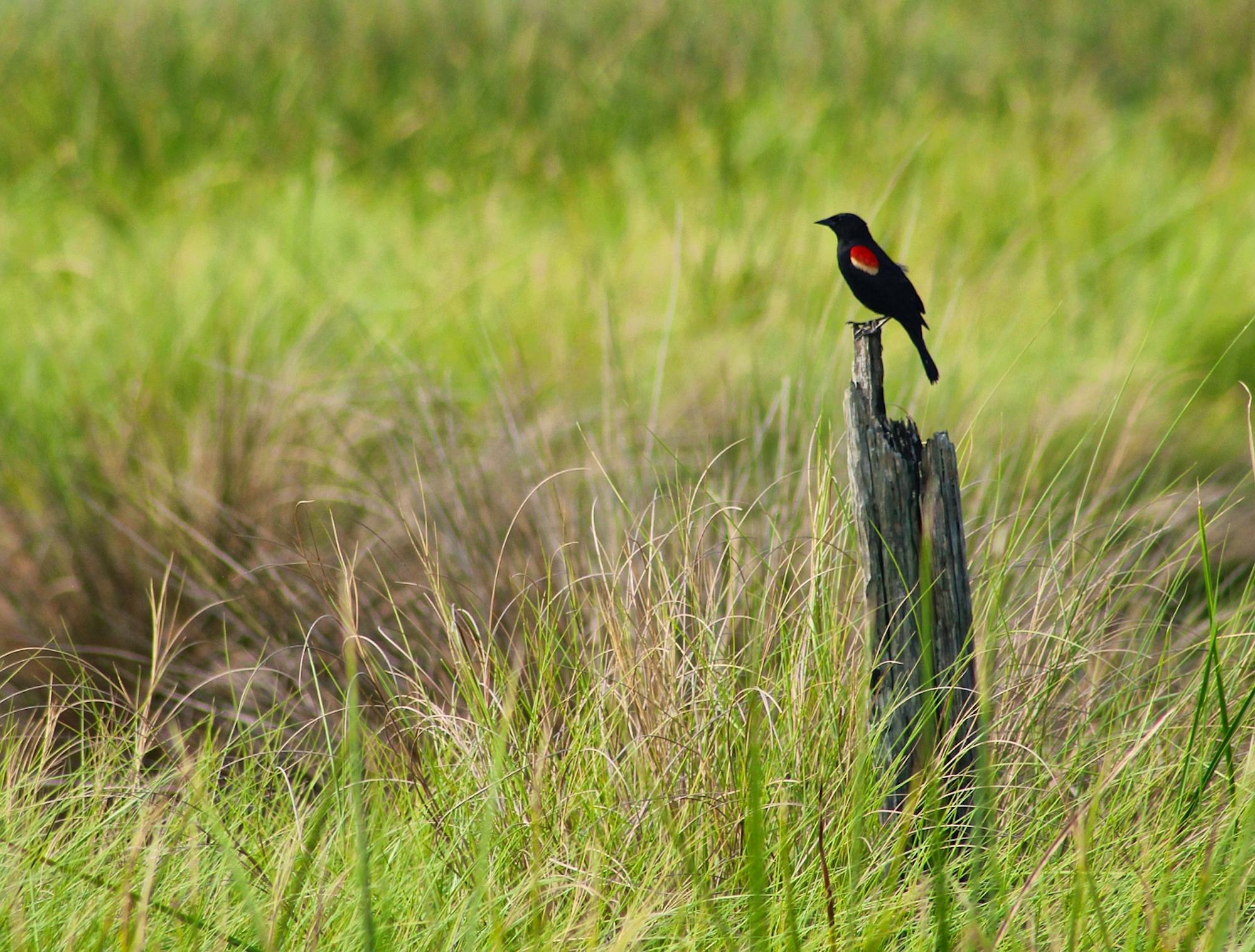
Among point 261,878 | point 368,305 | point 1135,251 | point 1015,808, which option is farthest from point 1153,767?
point 1135,251

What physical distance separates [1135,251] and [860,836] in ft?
15.0

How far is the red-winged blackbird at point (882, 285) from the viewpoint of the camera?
2295 mm

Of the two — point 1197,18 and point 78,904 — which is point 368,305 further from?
point 1197,18

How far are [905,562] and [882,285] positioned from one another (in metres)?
0.54

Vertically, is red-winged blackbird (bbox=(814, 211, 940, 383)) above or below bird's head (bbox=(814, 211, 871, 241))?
below

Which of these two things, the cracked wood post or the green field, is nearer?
the green field

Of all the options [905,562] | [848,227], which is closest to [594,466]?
[848,227]

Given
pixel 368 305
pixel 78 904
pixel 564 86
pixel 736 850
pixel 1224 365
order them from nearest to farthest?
pixel 78 904 → pixel 736 850 → pixel 1224 365 → pixel 368 305 → pixel 564 86

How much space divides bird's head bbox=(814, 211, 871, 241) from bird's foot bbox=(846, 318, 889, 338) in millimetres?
193

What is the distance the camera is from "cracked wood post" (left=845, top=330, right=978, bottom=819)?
2.01m

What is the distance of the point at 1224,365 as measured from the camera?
4.68 metres

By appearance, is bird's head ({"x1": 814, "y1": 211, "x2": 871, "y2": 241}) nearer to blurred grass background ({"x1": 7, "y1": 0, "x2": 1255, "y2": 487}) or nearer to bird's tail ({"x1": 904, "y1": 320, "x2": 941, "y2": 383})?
bird's tail ({"x1": 904, "y1": 320, "x2": 941, "y2": 383})

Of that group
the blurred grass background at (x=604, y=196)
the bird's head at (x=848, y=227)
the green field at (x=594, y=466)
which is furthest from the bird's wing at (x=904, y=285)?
the blurred grass background at (x=604, y=196)

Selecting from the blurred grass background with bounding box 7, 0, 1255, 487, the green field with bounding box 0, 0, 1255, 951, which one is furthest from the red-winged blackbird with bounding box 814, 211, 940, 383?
the blurred grass background with bounding box 7, 0, 1255, 487
